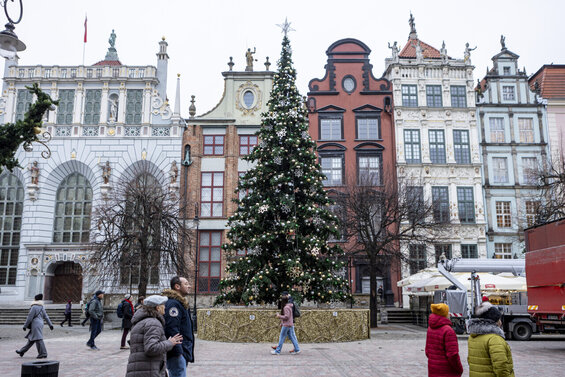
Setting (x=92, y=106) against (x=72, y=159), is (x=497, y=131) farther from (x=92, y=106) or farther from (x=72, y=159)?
(x=72, y=159)

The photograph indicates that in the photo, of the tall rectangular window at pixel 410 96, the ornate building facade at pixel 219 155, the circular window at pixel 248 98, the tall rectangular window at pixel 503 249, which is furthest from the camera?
the circular window at pixel 248 98

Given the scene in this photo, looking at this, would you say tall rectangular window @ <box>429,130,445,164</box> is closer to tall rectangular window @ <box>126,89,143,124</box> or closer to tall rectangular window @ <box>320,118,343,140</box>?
tall rectangular window @ <box>320,118,343,140</box>

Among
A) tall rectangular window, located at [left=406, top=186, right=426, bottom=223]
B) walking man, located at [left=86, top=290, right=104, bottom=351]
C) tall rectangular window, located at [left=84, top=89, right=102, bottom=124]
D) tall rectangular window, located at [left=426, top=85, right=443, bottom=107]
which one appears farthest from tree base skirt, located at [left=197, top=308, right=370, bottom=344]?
tall rectangular window, located at [left=84, top=89, right=102, bottom=124]

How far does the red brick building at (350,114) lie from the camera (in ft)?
115

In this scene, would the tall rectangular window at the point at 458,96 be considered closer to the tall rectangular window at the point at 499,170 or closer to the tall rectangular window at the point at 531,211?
the tall rectangular window at the point at 499,170

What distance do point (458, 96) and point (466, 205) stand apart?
802 centimetres

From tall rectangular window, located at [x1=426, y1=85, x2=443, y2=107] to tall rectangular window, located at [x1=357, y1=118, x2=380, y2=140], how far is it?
405cm

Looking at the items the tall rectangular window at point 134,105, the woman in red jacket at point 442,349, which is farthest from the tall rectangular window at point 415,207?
the woman in red jacket at point 442,349

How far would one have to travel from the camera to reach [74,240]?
115 ft

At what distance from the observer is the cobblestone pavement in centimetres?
1092

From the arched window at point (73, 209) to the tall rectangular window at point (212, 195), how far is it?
8.32 metres

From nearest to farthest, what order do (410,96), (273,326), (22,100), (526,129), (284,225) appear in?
(273,326) → (284,225) → (526,129) → (410,96) → (22,100)

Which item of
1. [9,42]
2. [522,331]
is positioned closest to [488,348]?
[9,42]

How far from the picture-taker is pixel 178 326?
6.48m
